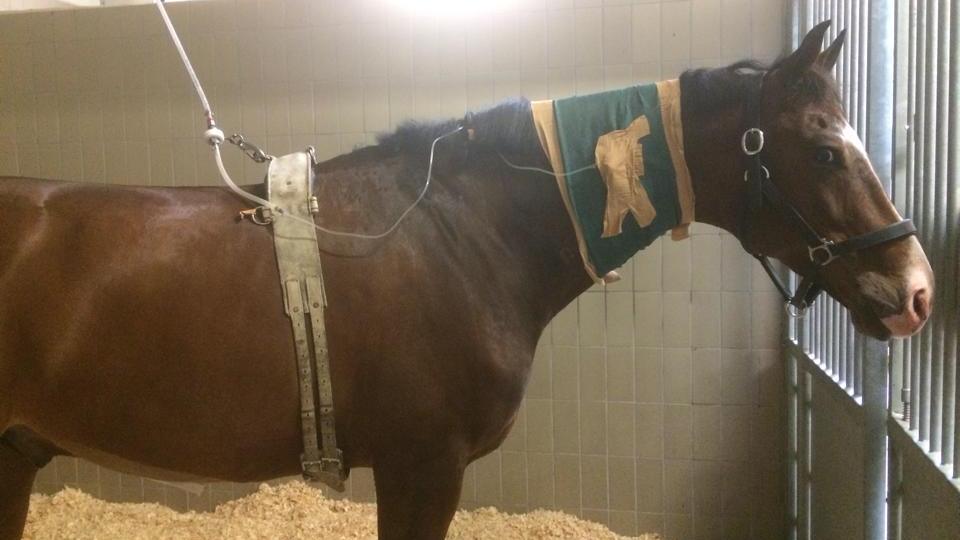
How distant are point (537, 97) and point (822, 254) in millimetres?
1625

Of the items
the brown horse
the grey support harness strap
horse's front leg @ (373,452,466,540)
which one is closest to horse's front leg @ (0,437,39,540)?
the brown horse

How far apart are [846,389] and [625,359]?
97 cm

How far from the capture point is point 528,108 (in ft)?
4.57

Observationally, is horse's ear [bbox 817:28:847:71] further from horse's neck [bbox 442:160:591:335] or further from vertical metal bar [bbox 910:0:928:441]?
horse's neck [bbox 442:160:591:335]

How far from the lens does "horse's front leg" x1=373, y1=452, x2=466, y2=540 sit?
1.34 m

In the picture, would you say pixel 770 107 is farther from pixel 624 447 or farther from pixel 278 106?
pixel 278 106

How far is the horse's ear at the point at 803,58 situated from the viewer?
1.22 metres

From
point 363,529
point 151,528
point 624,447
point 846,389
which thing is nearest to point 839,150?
point 846,389

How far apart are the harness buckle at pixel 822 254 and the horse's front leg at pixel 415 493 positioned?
77cm

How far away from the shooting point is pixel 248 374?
128 centimetres

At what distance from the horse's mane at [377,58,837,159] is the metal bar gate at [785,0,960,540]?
25 centimetres

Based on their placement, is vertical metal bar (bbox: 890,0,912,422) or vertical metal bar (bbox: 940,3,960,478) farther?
vertical metal bar (bbox: 890,0,912,422)

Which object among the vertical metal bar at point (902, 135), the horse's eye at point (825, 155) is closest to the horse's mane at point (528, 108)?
the horse's eye at point (825, 155)

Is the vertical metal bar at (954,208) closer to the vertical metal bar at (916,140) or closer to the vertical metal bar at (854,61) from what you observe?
the vertical metal bar at (916,140)
